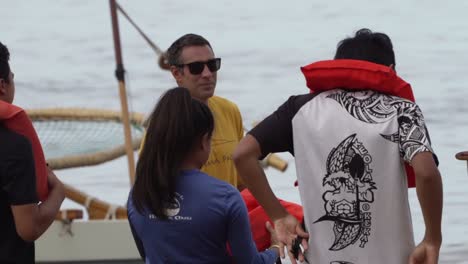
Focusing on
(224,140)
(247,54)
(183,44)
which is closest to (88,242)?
(183,44)

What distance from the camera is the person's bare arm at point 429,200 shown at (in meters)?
3.47

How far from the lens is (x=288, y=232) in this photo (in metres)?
3.73

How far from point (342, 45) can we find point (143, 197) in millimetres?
671

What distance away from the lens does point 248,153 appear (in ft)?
12.0

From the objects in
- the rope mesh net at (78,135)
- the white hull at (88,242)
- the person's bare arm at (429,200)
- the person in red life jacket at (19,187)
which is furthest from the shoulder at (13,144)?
the rope mesh net at (78,135)

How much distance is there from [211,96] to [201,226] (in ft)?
4.13

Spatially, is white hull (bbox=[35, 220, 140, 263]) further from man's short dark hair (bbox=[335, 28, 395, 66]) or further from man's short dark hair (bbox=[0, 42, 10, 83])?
man's short dark hair (bbox=[335, 28, 395, 66])

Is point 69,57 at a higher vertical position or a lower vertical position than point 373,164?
lower


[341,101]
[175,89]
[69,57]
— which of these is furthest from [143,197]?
[69,57]

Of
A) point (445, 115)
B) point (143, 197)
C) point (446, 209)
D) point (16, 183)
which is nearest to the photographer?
point (143, 197)

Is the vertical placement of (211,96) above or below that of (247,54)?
above

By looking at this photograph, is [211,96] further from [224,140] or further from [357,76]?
[357,76]

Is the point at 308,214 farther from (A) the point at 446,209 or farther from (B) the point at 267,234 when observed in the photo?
(A) the point at 446,209

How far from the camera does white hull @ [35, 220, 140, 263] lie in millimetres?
7645
